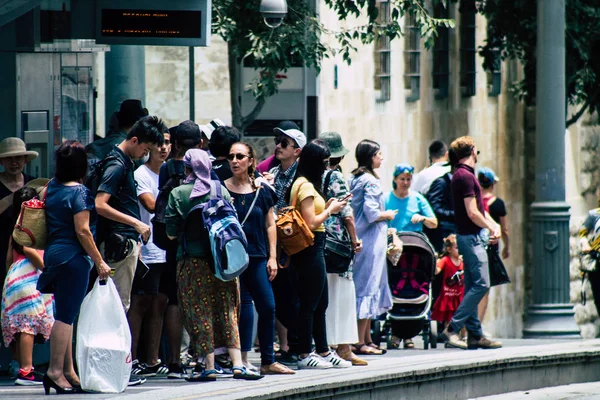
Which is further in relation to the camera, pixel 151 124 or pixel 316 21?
pixel 316 21

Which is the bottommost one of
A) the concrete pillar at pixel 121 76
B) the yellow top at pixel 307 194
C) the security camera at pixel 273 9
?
the yellow top at pixel 307 194

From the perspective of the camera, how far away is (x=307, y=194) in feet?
43.5

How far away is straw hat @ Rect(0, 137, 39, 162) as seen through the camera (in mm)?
12828

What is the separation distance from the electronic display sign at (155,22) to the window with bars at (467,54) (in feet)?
43.2

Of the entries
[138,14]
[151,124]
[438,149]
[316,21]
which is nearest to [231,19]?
[316,21]

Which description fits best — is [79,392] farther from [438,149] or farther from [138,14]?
[438,149]

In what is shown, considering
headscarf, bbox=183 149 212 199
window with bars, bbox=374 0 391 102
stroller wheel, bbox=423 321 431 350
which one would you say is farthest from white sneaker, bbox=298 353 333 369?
window with bars, bbox=374 0 391 102

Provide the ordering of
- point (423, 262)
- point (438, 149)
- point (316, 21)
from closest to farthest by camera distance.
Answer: point (423, 262), point (438, 149), point (316, 21)

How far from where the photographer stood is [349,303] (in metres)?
14.2

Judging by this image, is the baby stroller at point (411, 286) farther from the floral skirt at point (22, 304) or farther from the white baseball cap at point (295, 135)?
the floral skirt at point (22, 304)

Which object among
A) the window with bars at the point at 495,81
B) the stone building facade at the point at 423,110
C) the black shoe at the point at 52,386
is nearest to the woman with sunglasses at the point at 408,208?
the black shoe at the point at 52,386

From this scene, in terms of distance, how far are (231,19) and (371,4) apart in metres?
1.48

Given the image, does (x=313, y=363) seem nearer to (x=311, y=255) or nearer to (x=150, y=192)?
(x=311, y=255)

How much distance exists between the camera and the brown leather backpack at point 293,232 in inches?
517
